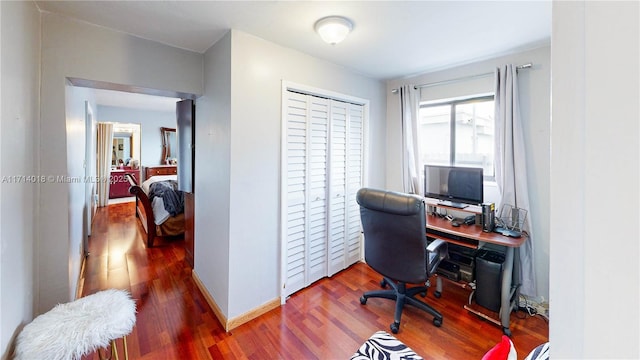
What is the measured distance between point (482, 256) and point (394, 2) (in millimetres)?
2135

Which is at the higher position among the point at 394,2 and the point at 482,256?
the point at 394,2

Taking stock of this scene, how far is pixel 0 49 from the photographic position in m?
1.12

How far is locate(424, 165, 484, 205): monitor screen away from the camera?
2.43m

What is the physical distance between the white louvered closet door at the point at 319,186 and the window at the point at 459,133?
2.76ft

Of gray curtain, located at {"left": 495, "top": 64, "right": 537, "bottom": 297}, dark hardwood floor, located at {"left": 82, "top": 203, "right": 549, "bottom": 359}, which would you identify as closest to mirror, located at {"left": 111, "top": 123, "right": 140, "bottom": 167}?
dark hardwood floor, located at {"left": 82, "top": 203, "right": 549, "bottom": 359}

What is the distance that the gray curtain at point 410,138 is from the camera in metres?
3.03

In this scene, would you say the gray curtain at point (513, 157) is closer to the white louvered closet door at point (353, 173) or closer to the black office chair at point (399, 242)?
the black office chair at point (399, 242)

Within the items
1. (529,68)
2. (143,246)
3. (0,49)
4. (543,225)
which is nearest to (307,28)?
(0,49)

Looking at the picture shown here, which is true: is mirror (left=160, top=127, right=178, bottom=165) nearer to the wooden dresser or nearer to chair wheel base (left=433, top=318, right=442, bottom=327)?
the wooden dresser

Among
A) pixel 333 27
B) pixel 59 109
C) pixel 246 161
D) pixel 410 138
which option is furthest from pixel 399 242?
pixel 59 109

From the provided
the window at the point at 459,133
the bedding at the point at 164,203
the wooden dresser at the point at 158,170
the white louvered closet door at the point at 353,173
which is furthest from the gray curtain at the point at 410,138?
the wooden dresser at the point at 158,170

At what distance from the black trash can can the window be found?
899mm

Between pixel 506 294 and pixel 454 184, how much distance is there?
104 centimetres
